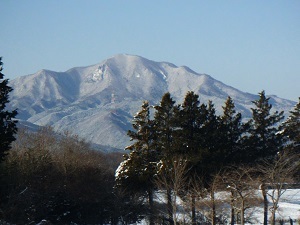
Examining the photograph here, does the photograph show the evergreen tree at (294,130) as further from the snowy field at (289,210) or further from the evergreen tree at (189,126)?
the evergreen tree at (189,126)

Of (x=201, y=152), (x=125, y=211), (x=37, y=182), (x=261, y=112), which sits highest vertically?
(x=261, y=112)

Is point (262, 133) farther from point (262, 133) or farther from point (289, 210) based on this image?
point (289, 210)

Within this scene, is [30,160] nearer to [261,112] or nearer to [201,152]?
[201,152]

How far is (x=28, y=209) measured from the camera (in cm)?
3794

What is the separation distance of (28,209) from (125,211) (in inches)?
377

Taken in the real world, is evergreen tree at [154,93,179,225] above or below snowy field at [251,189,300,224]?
above

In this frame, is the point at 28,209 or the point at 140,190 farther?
the point at 140,190

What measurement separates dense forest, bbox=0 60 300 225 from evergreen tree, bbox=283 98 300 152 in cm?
10

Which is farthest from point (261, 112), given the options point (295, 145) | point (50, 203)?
point (50, 203)

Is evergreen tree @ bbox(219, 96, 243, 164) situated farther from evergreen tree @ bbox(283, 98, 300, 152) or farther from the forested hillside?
evergreen tree @ bbox(283, 98, 300, 152)

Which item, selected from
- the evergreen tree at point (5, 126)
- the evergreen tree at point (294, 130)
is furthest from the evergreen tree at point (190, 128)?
the evergreen tree at point (5, 126)

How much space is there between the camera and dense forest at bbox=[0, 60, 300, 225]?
35.5 metres

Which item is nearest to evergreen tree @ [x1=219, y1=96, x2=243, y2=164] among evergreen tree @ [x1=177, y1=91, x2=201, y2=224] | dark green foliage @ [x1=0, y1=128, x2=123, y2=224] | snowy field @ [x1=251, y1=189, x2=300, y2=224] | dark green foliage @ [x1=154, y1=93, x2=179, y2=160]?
evergreen tree @ [x1=177, y1=91, x2=201, y2=224]

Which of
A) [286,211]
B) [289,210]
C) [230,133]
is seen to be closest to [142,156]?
[230,133]
